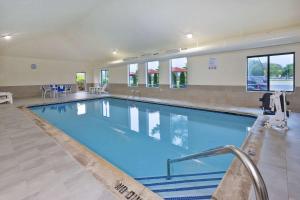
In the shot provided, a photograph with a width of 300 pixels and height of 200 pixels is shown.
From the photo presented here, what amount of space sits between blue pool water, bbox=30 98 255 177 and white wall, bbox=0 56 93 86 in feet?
19.8

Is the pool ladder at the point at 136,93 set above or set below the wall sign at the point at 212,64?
below

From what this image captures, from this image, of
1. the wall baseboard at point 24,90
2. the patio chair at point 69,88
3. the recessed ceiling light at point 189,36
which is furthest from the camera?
the patio chair at point 69,88

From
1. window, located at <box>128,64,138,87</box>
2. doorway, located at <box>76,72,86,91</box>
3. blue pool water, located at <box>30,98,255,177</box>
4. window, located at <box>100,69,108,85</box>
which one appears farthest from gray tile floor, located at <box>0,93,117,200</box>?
doorway, located at <box>76,72,86,91</box>

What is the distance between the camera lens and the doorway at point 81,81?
1359cm

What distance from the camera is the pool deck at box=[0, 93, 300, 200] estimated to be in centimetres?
178

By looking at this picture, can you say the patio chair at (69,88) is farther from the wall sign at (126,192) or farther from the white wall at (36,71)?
the wall sign at (126,192)

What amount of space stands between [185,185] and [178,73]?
6.93m

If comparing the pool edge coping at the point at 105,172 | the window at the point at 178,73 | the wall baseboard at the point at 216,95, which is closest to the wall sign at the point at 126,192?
the pool edge coping at the point at 105,172

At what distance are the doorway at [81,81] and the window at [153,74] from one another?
6028mm

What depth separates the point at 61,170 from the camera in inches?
87.0

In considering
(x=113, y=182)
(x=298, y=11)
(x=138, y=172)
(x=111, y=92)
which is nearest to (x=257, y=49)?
(x=298, y=11)

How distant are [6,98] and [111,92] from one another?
19.4 feet

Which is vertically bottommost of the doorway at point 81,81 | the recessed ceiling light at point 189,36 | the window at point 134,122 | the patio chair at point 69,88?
the window at point 134,122

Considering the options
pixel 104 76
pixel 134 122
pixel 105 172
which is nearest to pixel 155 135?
pixel 134 122
